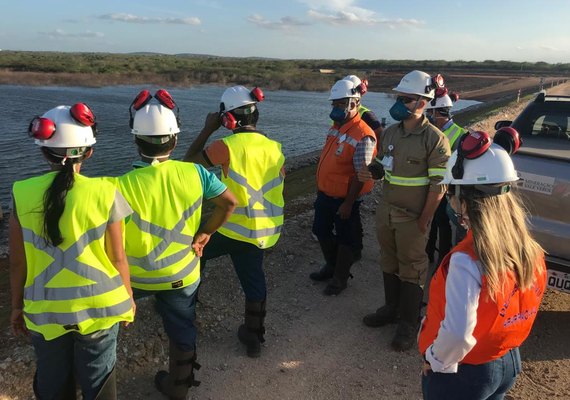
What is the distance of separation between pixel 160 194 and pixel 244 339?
1.78 meters

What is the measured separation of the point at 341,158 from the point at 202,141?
1.53 meters

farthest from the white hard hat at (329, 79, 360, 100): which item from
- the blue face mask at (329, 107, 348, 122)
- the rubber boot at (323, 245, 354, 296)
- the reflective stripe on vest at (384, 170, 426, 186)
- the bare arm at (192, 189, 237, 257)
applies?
the bare arm at (192, 189, 237, 257)

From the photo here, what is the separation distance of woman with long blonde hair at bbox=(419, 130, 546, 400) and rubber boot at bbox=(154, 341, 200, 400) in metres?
1.73

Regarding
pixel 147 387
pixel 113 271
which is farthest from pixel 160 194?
pixel 147 387

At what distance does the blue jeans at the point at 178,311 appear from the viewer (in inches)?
120

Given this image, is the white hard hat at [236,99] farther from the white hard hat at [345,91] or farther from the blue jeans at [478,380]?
the blue jeans at [478,380]

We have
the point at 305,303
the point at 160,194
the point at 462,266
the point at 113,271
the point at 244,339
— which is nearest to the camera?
the point at 462,266

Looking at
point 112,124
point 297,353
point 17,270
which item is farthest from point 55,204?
point 112,124

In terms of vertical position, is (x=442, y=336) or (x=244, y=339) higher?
(x=442, y=336)

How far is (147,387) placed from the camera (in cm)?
352

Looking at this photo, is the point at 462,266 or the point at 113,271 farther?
the point at 113,271

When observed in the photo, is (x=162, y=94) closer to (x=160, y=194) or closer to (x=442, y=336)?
(x=160, y=194)

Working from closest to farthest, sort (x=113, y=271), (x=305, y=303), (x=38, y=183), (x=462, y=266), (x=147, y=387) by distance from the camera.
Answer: (x=462, y=266) < (x=38, y=183) < (x=113, y=271) < (x=147, y=387) < (x=305, y=303)

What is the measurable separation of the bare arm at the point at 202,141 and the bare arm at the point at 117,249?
1.11 meters
